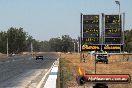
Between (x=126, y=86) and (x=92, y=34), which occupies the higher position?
(x=92, y=34)

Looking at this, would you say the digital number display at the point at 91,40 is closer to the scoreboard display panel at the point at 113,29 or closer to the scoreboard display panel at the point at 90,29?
the scoreboard display panel at the point at 90,29

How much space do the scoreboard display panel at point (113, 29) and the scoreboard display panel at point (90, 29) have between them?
57.3 inches

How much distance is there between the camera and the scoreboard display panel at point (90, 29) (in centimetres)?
5034

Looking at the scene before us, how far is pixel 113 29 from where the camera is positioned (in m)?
50.0

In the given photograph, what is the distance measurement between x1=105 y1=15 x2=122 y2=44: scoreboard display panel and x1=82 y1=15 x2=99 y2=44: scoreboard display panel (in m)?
1.46

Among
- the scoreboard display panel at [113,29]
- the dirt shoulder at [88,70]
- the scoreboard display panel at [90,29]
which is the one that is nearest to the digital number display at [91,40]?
the scoreboard display panel at [90,29]

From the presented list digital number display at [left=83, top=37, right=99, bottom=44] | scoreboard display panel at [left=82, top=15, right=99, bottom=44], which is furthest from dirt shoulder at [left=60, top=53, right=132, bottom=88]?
scoreboard display panel at [left=82, top=15, right=99, bottom=44]

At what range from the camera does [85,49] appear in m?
48.6

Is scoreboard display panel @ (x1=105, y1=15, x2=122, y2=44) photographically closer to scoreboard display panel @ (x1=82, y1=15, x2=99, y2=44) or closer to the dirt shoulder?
scoreboard display panel @ (x1=82, y1=15, x2=99, y2=44)

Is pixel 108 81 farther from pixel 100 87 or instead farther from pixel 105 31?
pixel 105 31

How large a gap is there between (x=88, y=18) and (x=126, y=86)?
1260 inches

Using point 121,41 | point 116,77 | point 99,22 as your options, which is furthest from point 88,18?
point 116,77

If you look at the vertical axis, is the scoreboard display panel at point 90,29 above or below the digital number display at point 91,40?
above

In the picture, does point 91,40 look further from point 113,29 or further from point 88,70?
point 88,70
